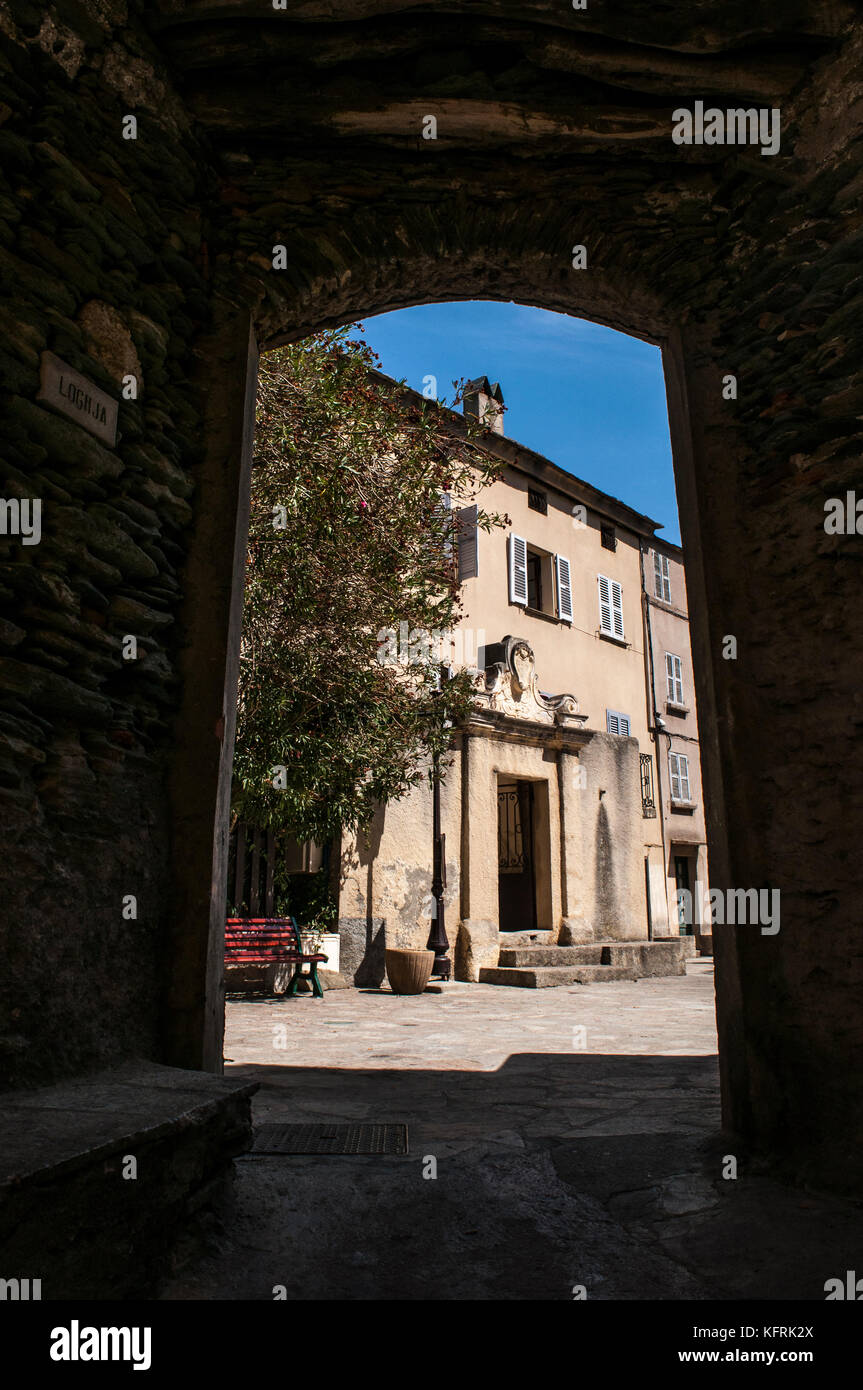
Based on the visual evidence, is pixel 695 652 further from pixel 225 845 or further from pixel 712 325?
pixel 225 845

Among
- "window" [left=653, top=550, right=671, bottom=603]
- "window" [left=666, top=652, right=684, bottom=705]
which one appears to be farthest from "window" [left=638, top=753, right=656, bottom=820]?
"window" [left=653, top=550, right=671, bottom=603]

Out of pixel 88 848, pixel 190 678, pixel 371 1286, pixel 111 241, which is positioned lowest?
pixel 371 1286

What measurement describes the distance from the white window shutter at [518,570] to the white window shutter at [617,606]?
3114mm

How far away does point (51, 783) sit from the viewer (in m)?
2.57

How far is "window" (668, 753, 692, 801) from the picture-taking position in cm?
1883

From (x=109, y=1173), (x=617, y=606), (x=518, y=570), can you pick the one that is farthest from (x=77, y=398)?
(x=617, y=606)

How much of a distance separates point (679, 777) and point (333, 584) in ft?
43.3

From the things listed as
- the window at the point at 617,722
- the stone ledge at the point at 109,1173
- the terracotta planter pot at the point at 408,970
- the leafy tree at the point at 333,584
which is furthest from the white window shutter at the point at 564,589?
the stone ledge at the point at 109,1173

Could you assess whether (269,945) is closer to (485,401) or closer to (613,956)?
(613,956)

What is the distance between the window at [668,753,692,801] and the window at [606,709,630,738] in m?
2.07
